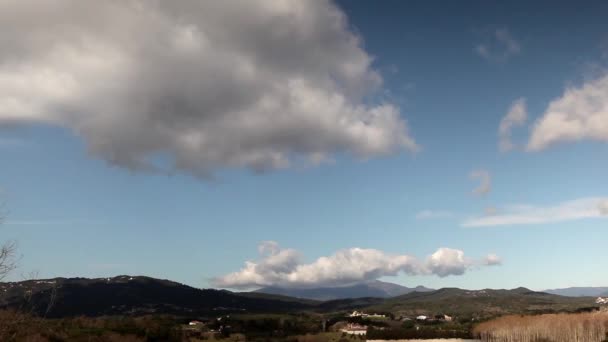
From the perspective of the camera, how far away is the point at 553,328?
13662 centimetres

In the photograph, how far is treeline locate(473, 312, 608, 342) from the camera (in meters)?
130

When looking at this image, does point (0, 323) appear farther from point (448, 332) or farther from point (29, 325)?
point (448, 332)

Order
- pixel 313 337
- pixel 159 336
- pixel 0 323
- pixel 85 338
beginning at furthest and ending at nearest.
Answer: pixel 313 337 < pixel 159 336 < pixel 85 338 < pixel 0 323

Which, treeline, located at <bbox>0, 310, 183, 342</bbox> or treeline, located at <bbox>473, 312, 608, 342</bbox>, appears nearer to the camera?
treeline, located at <bbox>0, 310, 183, 342</bbox>

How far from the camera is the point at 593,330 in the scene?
130500mm

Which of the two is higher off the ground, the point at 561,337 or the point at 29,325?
the point at 29,325

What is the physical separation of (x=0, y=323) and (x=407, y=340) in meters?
197

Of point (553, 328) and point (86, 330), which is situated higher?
point (553, 328)

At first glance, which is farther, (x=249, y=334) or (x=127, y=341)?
(x=249, y=334)

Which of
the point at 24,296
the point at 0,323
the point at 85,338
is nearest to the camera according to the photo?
the point at 0,323

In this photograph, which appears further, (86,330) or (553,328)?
(553,328)

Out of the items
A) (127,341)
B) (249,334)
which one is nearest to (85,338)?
(127,341)

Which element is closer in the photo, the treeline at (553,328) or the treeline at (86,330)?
the treeline at (86,330)

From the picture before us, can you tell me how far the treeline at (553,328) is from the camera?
12975cm
